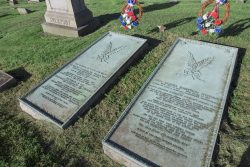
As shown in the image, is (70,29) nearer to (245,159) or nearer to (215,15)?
(215,15)

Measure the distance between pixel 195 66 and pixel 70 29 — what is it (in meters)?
5.41

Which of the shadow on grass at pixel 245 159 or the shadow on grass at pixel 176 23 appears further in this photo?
the shadow on grass at pixel 176 23

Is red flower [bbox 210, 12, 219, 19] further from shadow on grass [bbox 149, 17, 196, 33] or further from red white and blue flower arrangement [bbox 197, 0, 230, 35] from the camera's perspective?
shadow on grass [bbox 149, 17, 196, 33]

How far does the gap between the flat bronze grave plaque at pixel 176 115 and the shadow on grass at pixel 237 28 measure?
1.81 metres

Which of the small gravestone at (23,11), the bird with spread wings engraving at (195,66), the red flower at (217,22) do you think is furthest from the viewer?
the small gravestone at (23,11)

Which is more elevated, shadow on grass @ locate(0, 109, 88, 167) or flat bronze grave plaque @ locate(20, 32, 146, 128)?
flat bronze grave plaque @ locate(20, 32, 146, 128)

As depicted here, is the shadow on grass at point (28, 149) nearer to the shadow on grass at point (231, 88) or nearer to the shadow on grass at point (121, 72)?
the shadow on grass at point (121, 72)

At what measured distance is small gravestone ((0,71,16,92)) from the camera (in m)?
6.94

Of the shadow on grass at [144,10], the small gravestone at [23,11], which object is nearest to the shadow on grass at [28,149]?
the shadow on grass at [144,10]

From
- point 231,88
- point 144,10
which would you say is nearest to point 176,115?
point 231,88

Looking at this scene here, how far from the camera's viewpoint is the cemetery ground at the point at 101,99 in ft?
15.9

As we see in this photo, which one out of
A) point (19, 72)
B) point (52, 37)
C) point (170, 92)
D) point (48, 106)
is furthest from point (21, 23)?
point (170, 92)

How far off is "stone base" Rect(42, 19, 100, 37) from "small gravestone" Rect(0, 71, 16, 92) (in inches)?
129

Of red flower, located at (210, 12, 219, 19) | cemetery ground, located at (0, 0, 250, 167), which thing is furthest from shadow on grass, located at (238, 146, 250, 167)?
red flower, located at (210, 12, 219, 19)
